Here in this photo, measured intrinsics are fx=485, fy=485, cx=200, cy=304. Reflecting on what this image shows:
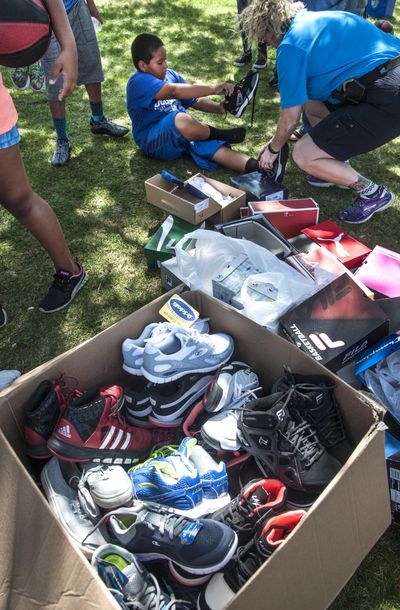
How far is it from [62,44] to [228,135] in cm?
183

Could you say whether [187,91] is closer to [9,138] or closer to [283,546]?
[9,138]

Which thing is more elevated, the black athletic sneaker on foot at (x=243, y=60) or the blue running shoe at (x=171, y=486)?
the black athletic sneaker on foot at (x=243, y=60)

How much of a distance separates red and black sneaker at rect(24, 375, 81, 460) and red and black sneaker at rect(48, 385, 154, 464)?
36 mm

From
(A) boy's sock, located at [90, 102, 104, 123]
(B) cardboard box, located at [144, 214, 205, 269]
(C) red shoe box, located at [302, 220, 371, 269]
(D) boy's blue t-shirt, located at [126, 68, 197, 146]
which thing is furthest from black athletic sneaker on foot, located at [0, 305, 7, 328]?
(A) boy's sock, located at [90, 102, 104, 123]

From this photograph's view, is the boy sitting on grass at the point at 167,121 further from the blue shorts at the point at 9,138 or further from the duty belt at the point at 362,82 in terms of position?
the blue shorts at the point at 9,138

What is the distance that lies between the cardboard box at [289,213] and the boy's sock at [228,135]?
0.95 metres

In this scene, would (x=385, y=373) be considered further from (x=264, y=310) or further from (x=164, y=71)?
(x=164, y=71)

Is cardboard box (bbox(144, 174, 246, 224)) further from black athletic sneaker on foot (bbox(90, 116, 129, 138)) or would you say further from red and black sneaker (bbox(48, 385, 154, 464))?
red and black sneaker (bbox(48, 385, 154, 464))

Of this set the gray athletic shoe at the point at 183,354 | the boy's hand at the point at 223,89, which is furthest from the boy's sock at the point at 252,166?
the gray athletic shoe at the point at 183,354

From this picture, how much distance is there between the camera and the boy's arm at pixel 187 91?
3607mm

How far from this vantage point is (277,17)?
2.88 m

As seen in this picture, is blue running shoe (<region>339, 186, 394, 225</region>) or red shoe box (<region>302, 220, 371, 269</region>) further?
blue running shoe (<region>339, 186, 394, 225</region>)

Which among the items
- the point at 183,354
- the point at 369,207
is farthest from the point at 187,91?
the point at 183,354

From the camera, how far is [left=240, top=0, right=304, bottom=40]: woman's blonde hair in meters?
2.87
